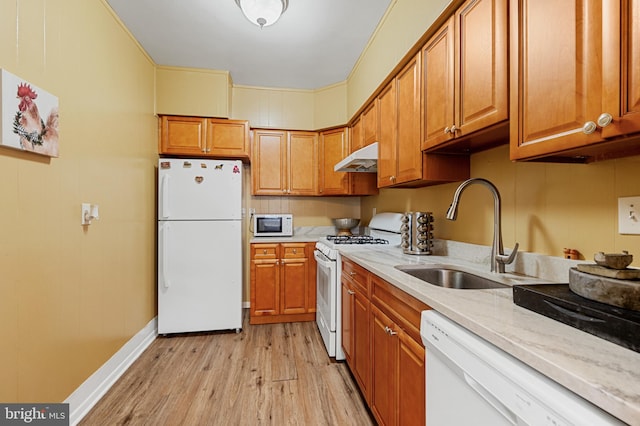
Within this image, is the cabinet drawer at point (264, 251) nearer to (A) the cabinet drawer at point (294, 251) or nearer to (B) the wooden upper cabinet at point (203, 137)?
(A) the cabinet drawer at point (294, 251)

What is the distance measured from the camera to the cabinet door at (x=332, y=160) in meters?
3.31

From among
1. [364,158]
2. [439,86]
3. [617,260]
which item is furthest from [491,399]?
[364,158]

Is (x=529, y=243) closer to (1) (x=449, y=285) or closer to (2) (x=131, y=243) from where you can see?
(1) (x=449, y=285)

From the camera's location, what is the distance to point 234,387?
1.97 meters

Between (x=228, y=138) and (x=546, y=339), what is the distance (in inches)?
121

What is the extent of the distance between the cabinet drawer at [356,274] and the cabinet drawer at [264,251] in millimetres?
1098

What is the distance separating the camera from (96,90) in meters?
1.95

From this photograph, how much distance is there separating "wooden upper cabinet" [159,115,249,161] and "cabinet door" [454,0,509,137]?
7.51ft

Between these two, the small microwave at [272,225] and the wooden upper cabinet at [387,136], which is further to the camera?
the small microwave at [272,225]

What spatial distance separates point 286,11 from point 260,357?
274 cm

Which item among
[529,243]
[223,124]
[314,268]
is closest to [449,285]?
[529,243]

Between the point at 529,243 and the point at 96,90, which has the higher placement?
the point at 96,90

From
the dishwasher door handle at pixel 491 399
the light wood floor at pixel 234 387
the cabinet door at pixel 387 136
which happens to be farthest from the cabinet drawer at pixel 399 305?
the cabinet door at pixel 387 136

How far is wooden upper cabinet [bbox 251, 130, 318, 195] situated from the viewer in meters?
3.34
